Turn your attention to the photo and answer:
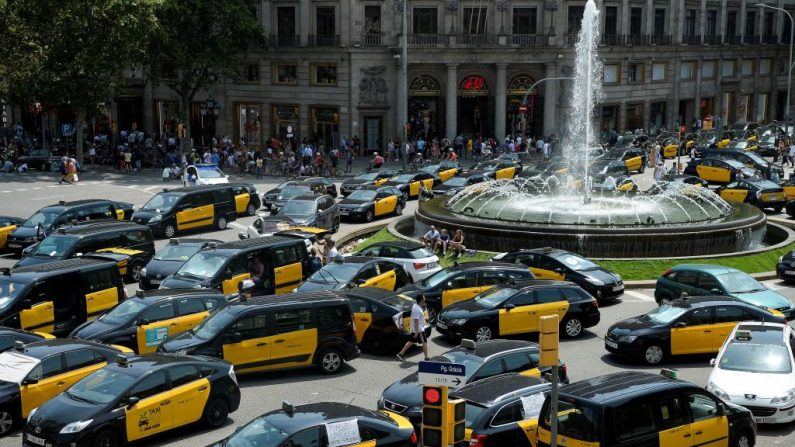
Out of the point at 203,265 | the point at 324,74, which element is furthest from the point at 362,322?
the point at 324,74

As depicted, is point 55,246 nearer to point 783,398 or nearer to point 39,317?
point 39,317

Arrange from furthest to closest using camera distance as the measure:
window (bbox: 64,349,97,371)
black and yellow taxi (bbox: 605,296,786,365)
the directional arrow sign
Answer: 1. black and yellow taxi (bbox: 605,296,786,365)
2. window (bbox: 64,349,97,371)
3. the directional arrow sign

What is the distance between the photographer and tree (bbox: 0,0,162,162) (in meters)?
54.3

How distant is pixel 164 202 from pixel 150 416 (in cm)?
2194

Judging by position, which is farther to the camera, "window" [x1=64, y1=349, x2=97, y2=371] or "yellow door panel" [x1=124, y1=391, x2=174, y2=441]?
"window" [x1=64, y1=349, x2=97, y2=371]

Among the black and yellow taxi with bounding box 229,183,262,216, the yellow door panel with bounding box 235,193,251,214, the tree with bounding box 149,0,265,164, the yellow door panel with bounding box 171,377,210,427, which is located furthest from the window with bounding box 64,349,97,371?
the tree with bounding box 149,0,265,164

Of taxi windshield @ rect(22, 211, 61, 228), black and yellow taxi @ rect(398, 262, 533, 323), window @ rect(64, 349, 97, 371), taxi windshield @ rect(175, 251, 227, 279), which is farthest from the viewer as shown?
taxi windshield @ rect(22, 211, 61, 228)

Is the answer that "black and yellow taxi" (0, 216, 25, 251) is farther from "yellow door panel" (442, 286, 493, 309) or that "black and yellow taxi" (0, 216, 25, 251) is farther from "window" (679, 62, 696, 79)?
"window" (679, 62, 696, 79)

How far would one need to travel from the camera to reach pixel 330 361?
19984 mm

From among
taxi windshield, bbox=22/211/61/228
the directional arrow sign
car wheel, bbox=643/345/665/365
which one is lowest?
car wheel, bbox=643/345/665/365

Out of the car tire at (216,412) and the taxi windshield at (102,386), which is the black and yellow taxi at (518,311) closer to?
the car tire at (216,412)

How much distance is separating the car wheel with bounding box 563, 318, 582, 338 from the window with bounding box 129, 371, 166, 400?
10.0 m

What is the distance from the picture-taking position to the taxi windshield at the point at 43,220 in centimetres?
3356

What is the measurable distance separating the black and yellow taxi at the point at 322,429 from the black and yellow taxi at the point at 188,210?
917 inches
